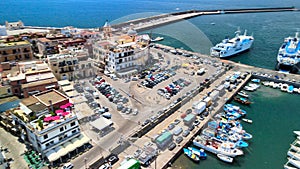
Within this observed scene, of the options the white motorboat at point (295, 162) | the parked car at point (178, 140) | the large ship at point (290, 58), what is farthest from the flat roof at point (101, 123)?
the large ship at point (290, 58)

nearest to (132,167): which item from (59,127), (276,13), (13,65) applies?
(59,127)

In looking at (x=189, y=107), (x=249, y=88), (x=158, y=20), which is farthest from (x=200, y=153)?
(x=158, y=20)

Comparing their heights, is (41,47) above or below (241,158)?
above

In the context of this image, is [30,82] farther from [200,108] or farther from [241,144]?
[241,144]

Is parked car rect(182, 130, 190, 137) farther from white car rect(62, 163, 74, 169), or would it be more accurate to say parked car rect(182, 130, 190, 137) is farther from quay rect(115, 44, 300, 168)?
white car rect(62, 163, 74, 169)

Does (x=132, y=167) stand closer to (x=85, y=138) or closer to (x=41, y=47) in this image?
(x=85, y=138)
